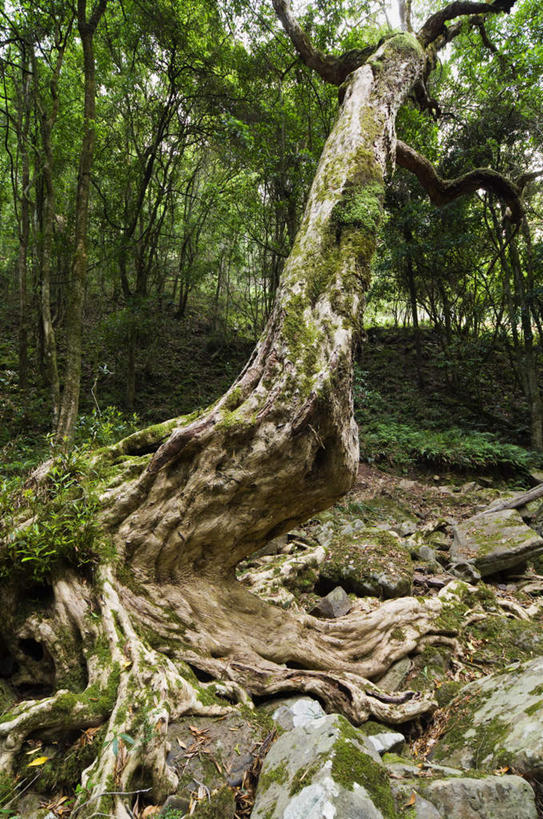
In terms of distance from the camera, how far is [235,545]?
3.36m

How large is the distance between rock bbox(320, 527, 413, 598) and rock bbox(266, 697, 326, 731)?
236cm

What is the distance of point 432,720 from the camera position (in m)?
3.19

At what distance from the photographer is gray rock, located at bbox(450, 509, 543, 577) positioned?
571cm

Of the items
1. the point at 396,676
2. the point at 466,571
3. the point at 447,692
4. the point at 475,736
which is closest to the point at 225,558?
the point at 396,676

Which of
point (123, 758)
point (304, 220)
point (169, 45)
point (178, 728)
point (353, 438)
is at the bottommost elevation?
point (178, 728)

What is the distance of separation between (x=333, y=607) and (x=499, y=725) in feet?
7.25

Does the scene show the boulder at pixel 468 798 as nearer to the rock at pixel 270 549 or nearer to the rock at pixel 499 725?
the rock at pixel 499 725

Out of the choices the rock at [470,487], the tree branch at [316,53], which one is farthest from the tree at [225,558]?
the rock at [470,487]

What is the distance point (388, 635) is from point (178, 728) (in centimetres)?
234

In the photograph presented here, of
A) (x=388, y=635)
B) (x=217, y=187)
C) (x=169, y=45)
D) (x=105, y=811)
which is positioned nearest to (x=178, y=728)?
(x=105, y=811)

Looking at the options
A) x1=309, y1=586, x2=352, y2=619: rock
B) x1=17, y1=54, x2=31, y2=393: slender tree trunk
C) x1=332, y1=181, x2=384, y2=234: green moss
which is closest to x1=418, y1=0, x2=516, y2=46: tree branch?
x1=332, y1=181, x2=384, y2=234: green moss

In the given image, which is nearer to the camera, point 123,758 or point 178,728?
point 123,758

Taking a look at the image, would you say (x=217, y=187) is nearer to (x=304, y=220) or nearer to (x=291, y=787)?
(x=304, y=220)

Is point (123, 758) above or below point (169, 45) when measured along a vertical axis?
below
